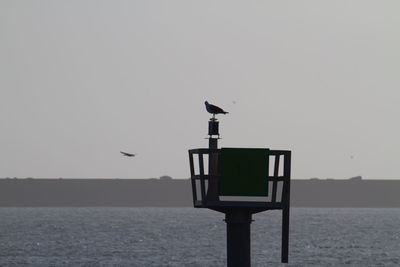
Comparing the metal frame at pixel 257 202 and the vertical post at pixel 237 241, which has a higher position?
the metal frame at pixel 257 202

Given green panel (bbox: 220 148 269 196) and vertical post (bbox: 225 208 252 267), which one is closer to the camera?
green panel (bbox: 220 148 269 196)

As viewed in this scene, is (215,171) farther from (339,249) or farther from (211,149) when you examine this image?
(339,249)

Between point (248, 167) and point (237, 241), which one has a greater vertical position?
point (248, 167)

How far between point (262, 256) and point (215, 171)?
8884cm

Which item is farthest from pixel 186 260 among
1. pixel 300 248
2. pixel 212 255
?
pixel 300 248

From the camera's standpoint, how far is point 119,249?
418 ft

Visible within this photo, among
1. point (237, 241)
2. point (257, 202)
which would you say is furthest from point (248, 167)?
point (237, 241)

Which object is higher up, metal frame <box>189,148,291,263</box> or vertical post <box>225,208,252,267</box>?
metal frame <box>189,148,291,263</box>

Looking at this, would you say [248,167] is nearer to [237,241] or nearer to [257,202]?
[257,202]

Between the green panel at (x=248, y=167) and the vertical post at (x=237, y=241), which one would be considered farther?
the vertical post at (x=237, y=241)

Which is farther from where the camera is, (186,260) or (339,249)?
(339,249)

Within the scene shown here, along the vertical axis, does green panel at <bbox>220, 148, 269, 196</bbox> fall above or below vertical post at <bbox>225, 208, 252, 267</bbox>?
above

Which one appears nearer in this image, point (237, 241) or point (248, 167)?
point (248, 167)

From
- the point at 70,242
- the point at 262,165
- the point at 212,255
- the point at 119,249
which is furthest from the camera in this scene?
the point at 70,242
